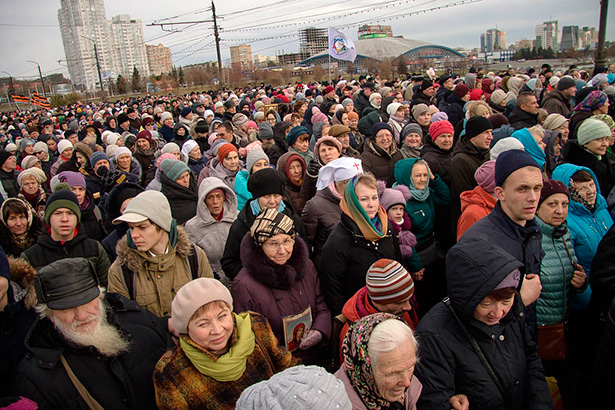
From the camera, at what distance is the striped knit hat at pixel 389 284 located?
246 cm

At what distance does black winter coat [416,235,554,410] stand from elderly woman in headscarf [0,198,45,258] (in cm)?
384

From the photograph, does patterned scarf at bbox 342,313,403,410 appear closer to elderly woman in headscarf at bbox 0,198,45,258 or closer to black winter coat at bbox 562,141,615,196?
elderly woman in headscarf at bbox 0,198,45,258

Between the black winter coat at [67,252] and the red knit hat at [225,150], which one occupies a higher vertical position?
the red knit hat at [225,150]

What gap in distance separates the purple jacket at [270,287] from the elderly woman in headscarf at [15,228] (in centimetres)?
256

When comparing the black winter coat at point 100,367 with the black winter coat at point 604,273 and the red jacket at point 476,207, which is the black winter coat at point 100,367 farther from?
the black winter coat at point 604,273

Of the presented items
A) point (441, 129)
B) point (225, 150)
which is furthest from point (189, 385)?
point (441, 129)

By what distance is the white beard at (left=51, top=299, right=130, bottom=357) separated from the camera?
6.68 ft

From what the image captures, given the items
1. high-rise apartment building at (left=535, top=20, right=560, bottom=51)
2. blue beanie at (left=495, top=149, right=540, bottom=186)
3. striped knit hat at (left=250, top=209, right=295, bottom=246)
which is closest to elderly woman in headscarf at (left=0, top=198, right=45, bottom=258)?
striped knit hat at (left=250, top=209, right=295, bottom=246)

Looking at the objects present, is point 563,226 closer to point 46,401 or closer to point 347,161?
point 347,161

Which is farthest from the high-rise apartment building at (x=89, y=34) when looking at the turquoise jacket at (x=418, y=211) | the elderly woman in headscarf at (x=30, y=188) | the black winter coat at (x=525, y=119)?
the turquoise jacket at (x=418, y=211)

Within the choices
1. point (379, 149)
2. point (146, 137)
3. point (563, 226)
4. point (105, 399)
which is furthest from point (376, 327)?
point (146, 137)

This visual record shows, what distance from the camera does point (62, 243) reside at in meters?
3.48

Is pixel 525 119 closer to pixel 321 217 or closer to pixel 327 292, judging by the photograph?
pixel 321 217

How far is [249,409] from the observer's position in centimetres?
142
